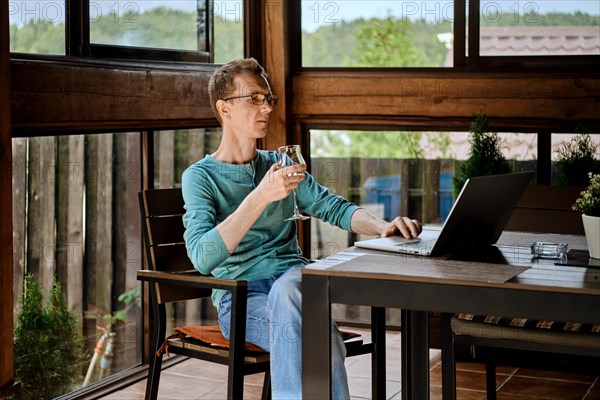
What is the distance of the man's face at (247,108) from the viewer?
3.16 metres

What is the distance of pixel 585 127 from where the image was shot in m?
4.52

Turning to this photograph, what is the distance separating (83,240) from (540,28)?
242cm

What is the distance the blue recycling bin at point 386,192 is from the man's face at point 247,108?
195cm

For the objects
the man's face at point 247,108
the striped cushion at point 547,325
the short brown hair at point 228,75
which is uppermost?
the short brown hair at point 228,75

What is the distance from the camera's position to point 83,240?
3.92 metres

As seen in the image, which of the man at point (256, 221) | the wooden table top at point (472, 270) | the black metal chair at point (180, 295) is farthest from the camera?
the black metal chair at point (180, 295)

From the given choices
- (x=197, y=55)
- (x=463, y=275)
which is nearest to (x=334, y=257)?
(x=463, y=275)

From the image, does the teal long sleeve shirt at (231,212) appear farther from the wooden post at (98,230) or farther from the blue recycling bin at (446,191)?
the blue recycling bin at (446,191)

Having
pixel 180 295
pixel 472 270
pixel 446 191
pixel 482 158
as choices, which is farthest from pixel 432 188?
pixel 472 270

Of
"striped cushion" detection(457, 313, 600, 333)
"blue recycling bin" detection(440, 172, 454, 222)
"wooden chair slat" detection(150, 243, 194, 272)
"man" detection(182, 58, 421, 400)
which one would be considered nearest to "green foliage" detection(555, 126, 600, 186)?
"blue recycling bin" detection(440, 172, 454, 222)

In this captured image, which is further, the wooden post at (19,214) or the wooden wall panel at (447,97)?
the wooden wall panel at (447,97)

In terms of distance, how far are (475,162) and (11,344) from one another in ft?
7.46

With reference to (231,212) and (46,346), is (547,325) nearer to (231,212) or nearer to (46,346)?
(231,212)

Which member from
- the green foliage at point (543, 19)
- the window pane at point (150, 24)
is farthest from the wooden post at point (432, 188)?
the window pane at point (150, 24)
